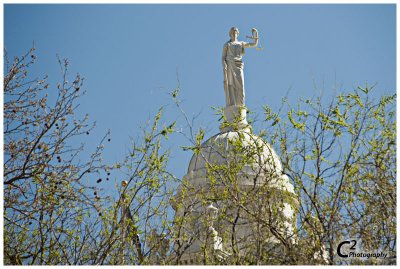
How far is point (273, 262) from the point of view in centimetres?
1294

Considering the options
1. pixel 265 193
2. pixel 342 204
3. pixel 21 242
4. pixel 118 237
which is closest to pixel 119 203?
pixel 118 237

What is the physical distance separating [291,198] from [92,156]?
3.51m

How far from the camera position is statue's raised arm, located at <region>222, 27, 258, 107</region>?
81.4 feet

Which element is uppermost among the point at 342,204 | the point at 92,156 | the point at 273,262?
the point at 92,156

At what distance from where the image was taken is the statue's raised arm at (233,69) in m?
24.8

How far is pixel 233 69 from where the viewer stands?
2489 centimetres

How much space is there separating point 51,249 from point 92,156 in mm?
1607

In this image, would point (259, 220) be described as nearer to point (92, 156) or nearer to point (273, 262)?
point (273, 262)

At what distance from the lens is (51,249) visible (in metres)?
12.9

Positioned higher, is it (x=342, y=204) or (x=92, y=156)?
(x=92, y=156)

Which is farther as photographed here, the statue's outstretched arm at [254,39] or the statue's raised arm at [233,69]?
the statue's raised arm at [233,69]

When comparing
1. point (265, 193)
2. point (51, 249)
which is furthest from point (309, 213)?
point (51, 249)

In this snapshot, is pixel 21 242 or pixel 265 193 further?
pixel 265 193

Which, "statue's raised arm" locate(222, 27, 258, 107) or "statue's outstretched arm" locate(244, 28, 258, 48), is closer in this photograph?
"statue's outstretched arm" locate(244, 28, 258, 48)
